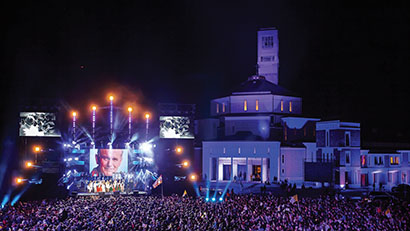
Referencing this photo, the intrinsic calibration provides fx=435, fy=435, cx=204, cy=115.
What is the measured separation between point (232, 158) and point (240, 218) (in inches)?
1197

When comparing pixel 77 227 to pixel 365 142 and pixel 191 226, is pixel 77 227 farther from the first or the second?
pixel 365 142

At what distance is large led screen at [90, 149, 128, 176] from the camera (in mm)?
43312

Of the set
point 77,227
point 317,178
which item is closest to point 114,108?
point 317,178

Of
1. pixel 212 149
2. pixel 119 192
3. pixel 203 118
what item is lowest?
pixel 119 192

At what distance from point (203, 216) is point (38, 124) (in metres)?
37.7

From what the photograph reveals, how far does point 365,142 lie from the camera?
181 ft

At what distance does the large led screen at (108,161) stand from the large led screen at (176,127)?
28.9ft

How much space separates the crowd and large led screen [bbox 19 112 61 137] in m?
27.8

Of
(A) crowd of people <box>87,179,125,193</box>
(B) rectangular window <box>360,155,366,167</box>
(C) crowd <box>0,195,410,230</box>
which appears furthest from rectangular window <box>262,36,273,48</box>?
(C) crowd <box>0,195,410,230</box>

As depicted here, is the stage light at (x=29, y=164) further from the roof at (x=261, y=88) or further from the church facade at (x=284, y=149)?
the roof at (x=261, y=88)

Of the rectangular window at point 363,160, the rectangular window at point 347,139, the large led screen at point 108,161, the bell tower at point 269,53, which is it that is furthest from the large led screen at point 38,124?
the rectangular window at point 363,160

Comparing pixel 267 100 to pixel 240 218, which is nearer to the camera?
pixel 240 218

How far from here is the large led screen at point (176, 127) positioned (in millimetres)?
52094

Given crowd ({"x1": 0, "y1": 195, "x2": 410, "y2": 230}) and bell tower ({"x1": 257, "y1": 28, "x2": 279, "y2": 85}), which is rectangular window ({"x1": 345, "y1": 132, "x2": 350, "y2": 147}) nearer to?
bell tower ({"x1": 257, "y1": 28, "x2": 279, "y2": 85})
